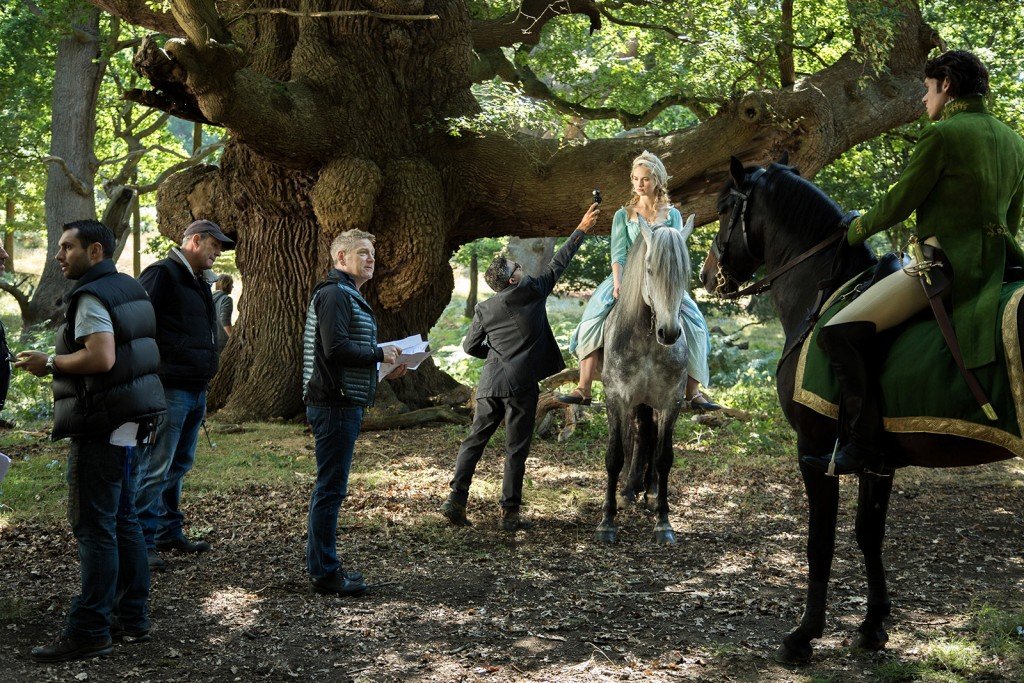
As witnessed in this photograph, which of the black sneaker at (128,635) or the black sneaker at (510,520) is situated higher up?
the black sneaker at (510,520)

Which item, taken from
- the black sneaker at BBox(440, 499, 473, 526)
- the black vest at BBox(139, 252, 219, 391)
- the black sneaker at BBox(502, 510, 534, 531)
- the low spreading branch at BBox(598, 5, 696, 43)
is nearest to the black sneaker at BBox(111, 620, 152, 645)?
the black vest at BBox(139, 252, 219, 391)

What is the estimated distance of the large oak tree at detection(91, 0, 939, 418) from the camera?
1152 cm

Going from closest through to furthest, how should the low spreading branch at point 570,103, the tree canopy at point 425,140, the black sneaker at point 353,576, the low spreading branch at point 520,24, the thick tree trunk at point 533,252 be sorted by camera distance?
the black sneaker at point 353,576, the tree canopy at point 425,140, the low spreading branch at point 520,24, the low spreading branch at point 570,103, the thick tree trunk at point 533,252

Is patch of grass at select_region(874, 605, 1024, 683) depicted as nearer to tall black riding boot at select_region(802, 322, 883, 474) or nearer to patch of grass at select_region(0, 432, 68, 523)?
tall black riding boot at select_region(802, 322, 883, 474)

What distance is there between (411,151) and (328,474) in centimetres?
698

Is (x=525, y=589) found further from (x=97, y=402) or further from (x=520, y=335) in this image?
(x=97, y=402)

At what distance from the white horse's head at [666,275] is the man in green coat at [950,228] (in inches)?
89.5

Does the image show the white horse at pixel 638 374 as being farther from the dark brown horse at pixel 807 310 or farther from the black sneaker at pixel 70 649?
the black sneaker at pixel 70 649

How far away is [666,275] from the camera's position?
23.3ft

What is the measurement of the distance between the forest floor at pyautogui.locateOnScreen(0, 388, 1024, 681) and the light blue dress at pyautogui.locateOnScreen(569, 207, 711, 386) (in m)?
1.39

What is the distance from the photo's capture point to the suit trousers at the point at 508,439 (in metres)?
7.75

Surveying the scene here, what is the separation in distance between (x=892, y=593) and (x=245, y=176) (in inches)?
348

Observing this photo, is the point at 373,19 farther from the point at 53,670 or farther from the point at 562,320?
the point at 562,320

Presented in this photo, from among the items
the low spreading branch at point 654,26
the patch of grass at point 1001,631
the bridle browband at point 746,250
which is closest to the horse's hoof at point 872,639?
the patch of grass at point 1001,631
